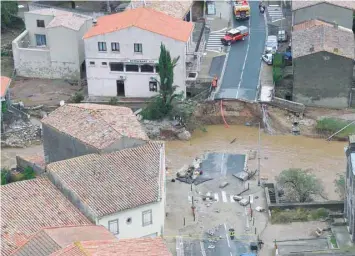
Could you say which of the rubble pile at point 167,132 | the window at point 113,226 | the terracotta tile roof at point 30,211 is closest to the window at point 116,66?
the rubble pile at point 167,132

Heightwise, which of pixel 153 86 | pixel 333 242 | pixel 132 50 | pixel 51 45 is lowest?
pixel 333 242

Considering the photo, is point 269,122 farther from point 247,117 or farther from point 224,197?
point 224,197

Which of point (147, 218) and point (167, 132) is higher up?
Answer: point (147, 218)

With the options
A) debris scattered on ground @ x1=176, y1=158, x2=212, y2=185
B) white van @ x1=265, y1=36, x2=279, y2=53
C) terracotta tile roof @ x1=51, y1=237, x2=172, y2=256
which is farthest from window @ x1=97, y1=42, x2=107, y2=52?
terracotta tile roof @ x1=51, y1=237, x2=172, y2=256

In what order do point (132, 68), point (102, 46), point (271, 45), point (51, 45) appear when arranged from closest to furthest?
point (102, 46) < point (132, 68) < point (51, 45) < point (271, 45)

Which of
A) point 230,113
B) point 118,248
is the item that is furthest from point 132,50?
point 118,248

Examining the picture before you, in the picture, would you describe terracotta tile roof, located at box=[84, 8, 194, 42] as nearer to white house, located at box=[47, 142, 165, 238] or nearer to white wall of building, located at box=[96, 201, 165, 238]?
white house, located at box=[47, 142, 165, 238]

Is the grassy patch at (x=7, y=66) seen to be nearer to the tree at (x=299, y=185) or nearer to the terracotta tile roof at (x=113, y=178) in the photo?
the terracotta tile roof at (x=113, y=178)

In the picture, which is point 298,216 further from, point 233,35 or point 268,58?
point 233,35
